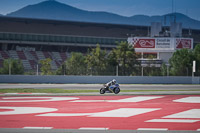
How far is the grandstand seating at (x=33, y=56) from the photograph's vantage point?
65.9 meters

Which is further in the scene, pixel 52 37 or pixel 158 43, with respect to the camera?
pixel 52 37

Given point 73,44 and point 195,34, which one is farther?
point 195,34

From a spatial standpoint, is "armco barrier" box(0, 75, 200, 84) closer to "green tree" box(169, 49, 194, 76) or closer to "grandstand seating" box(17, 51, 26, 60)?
"green tree" box(169, 49, 194, 76)

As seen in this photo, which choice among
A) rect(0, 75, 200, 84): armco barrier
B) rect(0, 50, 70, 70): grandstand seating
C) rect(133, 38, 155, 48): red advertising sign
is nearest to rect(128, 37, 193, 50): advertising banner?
rect(133, 38, 155, 48): red advertising sign

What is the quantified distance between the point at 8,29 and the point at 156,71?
39.6 meters

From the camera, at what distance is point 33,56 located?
69.8 metres

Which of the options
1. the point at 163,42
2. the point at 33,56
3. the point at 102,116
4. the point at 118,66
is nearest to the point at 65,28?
the point at 33,56

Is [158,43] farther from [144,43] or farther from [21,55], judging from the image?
[21,55]

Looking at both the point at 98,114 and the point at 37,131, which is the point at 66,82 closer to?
the point at 98,114

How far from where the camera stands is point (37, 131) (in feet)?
35.6

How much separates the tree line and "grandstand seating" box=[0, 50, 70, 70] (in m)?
16.4

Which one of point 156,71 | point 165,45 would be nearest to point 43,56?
point 165,45

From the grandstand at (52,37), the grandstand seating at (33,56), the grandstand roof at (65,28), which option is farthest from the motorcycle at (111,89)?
the grandstand roof at (65,28)

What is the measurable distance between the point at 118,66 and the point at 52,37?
37574 mm
